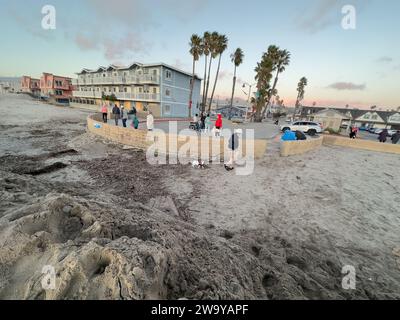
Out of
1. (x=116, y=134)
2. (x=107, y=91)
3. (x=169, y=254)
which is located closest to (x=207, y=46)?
(x=107, y=91)

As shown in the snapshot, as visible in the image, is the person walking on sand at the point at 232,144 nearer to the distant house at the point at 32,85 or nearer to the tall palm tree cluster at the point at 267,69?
the tall palm tree cluster at the point at 267,69

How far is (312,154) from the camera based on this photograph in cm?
1148

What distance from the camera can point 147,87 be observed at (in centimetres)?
3256

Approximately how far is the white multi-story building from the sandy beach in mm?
25815

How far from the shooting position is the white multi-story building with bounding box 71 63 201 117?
1241 inches

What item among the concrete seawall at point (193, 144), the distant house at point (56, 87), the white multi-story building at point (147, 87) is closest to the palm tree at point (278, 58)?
the white multi-story building at point (147, 87)

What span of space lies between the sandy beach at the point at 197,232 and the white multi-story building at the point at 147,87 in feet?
84.7

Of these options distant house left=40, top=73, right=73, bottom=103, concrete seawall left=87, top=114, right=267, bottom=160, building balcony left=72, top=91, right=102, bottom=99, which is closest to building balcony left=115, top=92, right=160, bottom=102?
building balcony left=72, top=91, right=102, bottom=99

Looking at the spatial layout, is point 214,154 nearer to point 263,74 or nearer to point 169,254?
point 169,254

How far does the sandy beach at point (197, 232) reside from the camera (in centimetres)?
207

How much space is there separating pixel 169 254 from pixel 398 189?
32.8 feet

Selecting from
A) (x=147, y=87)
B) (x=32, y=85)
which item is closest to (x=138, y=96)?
(x=147, y=87)

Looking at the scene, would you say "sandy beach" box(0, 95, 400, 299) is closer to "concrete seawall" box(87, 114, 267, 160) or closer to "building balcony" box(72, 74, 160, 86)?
"concrete seawall" box(87, 114, 267, 160)

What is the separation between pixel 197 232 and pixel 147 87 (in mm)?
33973
